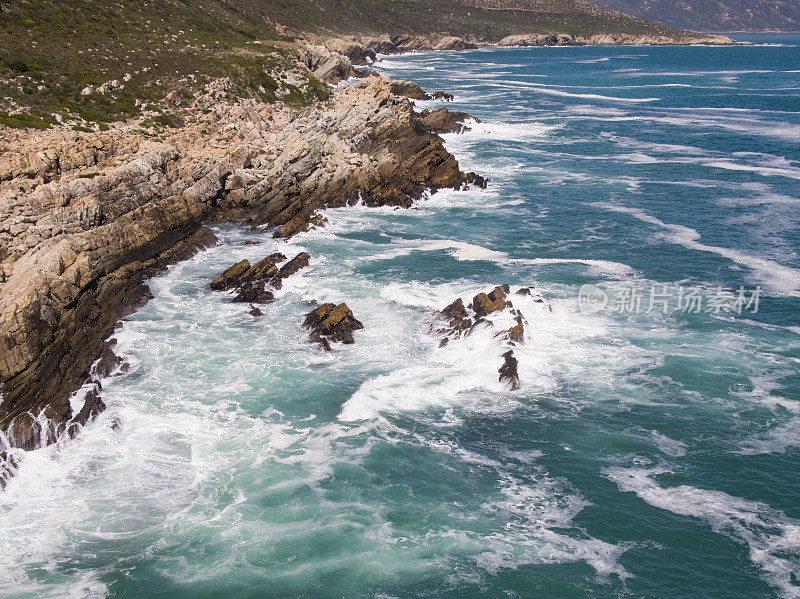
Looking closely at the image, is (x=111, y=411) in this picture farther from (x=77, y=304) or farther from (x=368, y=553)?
(x=368, y=553)

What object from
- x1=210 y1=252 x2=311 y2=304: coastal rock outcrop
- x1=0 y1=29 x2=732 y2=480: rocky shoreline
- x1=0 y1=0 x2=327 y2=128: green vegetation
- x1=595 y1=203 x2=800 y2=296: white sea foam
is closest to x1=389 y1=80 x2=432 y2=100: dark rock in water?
x1=0 y1=0 x2=327 y2=128: green vegetation

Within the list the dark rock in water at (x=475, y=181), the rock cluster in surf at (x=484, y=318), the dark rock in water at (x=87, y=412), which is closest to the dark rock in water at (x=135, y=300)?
the dark rock in water at (x=87, y=412)

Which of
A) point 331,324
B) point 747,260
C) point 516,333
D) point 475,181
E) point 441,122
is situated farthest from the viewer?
point 441,122

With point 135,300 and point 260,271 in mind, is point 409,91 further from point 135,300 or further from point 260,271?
point 135,300

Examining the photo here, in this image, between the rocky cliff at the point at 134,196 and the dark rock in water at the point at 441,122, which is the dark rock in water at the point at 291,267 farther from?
the dark rock in water at the point at 441,122

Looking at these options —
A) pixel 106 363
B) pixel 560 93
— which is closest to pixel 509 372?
pixel 106 363

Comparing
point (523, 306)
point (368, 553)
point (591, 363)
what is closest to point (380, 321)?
point (523, 306)
